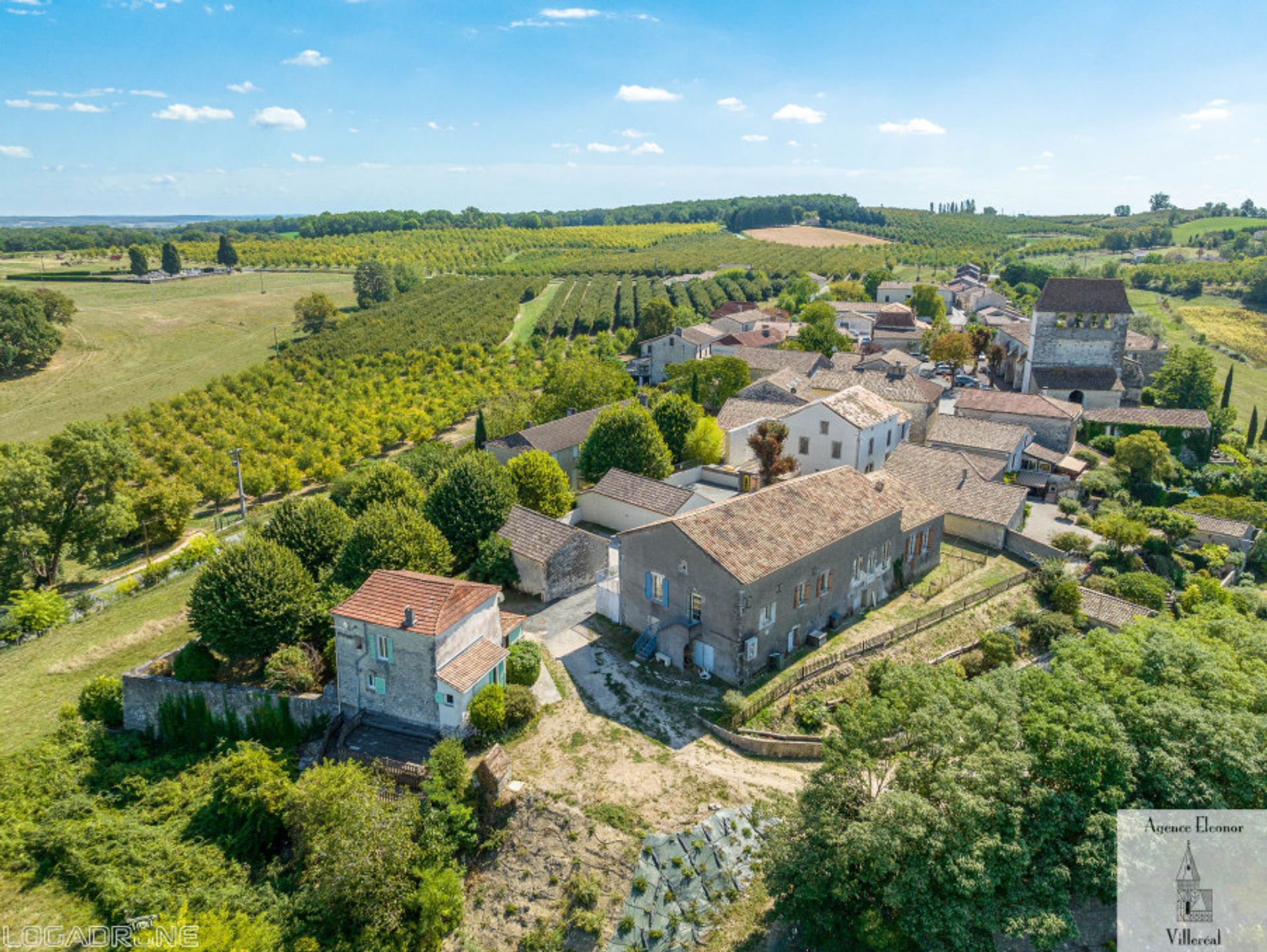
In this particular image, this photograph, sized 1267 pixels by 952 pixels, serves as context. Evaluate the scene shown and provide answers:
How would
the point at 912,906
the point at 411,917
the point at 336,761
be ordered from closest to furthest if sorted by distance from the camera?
the point at 912,906 < the point at 411,917 < the point at 336,761

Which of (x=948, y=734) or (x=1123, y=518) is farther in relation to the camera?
(x=1123, y=518)

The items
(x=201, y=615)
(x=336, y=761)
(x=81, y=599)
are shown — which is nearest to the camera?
(x=336, y=761)

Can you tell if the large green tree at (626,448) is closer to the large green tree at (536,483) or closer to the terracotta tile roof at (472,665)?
the large green tree at (536,483)

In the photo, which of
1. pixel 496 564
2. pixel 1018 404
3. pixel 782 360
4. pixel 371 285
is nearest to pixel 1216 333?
pixel 1018 404

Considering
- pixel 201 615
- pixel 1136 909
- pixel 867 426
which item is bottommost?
pixel 1136 909

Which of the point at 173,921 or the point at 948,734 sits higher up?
the point at 948,734

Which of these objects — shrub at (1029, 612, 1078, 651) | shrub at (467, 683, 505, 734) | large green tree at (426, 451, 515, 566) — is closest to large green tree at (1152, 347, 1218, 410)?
shrub at (1029, 612, 1078, 651)

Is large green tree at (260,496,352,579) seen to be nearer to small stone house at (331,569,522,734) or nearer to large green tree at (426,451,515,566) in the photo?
large green tree at (426,451,515,566)

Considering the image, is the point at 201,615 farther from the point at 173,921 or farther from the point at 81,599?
the point at 81,599

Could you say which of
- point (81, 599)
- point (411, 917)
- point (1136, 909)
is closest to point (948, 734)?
point (1136, 909)
